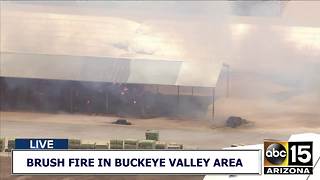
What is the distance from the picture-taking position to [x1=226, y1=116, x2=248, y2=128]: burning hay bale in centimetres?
1030

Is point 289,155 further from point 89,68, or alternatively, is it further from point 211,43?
point 89,68

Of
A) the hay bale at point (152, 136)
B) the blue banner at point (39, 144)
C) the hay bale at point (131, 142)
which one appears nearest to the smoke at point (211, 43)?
the hay bale at point (152, 136)

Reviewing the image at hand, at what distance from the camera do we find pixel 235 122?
10.4m

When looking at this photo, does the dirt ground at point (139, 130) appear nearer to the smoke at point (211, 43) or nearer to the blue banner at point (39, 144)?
the smoke at point (211, 43)

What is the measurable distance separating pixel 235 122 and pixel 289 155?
3366 millimetres

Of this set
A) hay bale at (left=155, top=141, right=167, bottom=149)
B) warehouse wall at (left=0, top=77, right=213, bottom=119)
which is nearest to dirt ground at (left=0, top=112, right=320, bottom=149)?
warehouse wall at (left=0, top=77, right=213, bottom=119)

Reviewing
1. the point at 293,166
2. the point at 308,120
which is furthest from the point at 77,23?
the point at 293,166

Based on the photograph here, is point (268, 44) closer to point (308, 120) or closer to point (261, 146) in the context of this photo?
point (308, 120)

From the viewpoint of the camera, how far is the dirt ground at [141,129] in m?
9.38

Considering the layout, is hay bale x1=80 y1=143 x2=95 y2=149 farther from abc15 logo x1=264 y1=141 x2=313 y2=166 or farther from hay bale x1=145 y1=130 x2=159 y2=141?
abc15 logo x1=264 y1=141 x2=313 y2=166

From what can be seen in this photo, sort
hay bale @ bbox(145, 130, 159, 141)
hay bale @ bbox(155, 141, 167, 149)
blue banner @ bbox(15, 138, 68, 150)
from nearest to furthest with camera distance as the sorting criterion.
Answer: blue banner @ bbox(15, 138, 68, 150)
hay bale @ bbox(155, 141, 167, 149)
hay bale @ bbox(145, 130, 159, 141)

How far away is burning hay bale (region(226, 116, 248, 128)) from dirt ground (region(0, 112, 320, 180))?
196 mm

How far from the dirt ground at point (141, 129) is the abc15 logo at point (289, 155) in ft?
6.42

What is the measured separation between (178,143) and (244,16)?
18.0 feet
